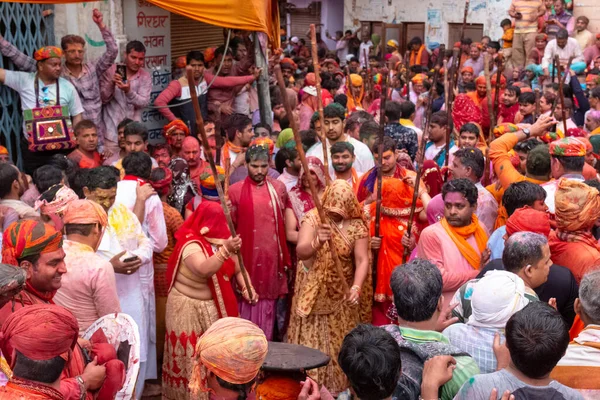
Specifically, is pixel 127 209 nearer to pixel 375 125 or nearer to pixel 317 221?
pixel 317 221

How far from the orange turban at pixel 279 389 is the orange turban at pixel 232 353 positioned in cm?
35

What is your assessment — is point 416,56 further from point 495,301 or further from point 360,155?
point 495,301

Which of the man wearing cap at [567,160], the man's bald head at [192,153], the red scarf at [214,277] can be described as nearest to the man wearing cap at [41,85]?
the man's bald head at [192,153]

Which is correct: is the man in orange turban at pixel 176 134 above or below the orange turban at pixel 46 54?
below

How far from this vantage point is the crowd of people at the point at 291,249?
286cm

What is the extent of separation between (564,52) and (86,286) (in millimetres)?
12166

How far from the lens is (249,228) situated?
5516 mm

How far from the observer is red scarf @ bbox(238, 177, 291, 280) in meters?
5.50

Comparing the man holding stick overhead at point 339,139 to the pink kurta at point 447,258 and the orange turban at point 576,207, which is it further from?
the orange turban at point 576,207

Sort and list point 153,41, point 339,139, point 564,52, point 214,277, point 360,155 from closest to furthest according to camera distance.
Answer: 1. point 214,277
2. point 360,155
3. point 339,139
4. point 153,41
5. point 564,52

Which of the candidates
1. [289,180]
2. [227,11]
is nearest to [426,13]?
[227,11]

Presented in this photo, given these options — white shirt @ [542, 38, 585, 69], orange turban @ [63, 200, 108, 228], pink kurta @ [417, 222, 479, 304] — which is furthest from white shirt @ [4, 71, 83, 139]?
white shirt @ [542, 38, 585, 69]

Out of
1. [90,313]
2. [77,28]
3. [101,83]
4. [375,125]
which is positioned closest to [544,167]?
[375,125]

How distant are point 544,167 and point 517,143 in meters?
0.72
